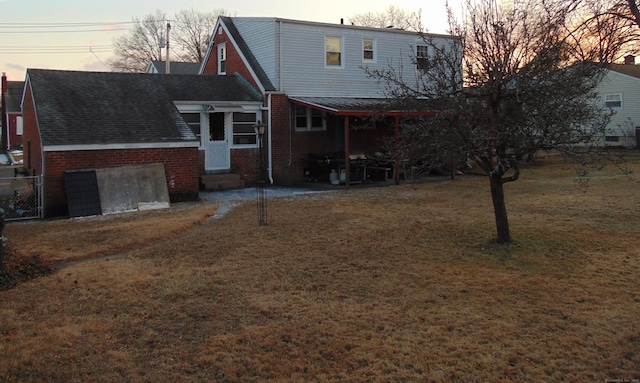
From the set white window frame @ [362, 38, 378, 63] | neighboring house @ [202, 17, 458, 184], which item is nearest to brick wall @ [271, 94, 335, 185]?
neighboring house @ [202, 17, 458, 184]

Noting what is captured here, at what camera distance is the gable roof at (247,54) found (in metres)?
18.3

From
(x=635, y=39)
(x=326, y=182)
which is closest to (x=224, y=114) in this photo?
(x=326, y=182)

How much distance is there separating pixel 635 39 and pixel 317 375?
18407 mm

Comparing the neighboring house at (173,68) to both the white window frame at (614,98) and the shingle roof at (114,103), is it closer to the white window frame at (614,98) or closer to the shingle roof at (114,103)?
the shingle roof at (114,103)

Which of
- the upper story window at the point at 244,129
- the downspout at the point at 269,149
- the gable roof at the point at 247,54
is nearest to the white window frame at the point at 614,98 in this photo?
the gable roof at the point at 247,54

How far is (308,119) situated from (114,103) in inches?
267

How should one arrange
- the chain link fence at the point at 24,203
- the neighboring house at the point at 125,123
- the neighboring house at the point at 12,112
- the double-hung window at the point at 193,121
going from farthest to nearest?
the neighboring house at the point at 12,112
the double-hung window at the point at 193,121
the neighboring house at the point at 125,123
the chain link fence at the point at 24,203

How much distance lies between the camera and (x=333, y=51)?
19219 millimetres

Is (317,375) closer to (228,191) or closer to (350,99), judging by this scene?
(228,191)

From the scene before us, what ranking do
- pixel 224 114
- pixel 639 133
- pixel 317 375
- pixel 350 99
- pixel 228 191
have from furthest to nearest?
pixel 639 133 → pixel 350 99 → pixel 224 114 → pixel 228 191 → pixel 317 375

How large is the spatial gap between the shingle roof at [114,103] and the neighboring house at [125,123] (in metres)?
0.02

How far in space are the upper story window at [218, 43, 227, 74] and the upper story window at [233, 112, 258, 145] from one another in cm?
414

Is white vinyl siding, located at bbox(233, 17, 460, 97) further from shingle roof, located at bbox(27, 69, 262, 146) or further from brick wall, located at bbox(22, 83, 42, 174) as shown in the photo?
brick wall, located at bbox(22, 83, 42, 174)

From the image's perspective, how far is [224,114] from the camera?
58.7ft
